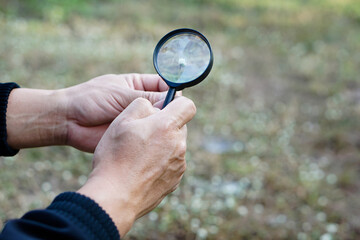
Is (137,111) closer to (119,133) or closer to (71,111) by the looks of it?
(119,133)

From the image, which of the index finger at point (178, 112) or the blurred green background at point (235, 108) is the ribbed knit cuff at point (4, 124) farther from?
the blurred green background at point (235, 108)

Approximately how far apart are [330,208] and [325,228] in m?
0.26

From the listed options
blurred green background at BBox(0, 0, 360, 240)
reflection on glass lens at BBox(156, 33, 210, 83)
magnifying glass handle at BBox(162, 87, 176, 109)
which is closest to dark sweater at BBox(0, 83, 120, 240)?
magnifying glass handle at BBox(162, 87, 176, 109)

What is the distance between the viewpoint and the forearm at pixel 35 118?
1.81 meters

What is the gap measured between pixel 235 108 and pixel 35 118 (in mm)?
3041

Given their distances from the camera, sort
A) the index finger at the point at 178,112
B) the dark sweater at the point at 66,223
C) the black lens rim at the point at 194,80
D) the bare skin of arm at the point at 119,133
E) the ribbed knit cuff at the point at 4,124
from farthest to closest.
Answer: the ribbed knit cuff at the point at 4,124, the black lens rim at the point at 194,80, the index finger at the point at 178,112, the bare skin of arm at the point at 119,133, the dark sweater at the point at 66,223

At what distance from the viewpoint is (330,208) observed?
9.93ft

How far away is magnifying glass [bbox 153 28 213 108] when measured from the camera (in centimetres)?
154

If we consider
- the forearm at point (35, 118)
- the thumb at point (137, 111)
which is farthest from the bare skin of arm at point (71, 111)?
the thumb at point (137, 111)

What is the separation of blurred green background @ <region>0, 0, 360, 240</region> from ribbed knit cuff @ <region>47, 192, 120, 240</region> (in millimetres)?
1562

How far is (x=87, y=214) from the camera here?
108 centimetres

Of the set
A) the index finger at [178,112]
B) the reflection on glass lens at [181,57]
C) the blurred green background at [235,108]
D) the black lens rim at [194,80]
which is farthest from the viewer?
the blurred green background at [235,108]

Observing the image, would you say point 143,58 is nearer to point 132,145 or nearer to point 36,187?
point 36,187

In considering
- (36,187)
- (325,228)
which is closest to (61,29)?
(36,187)
